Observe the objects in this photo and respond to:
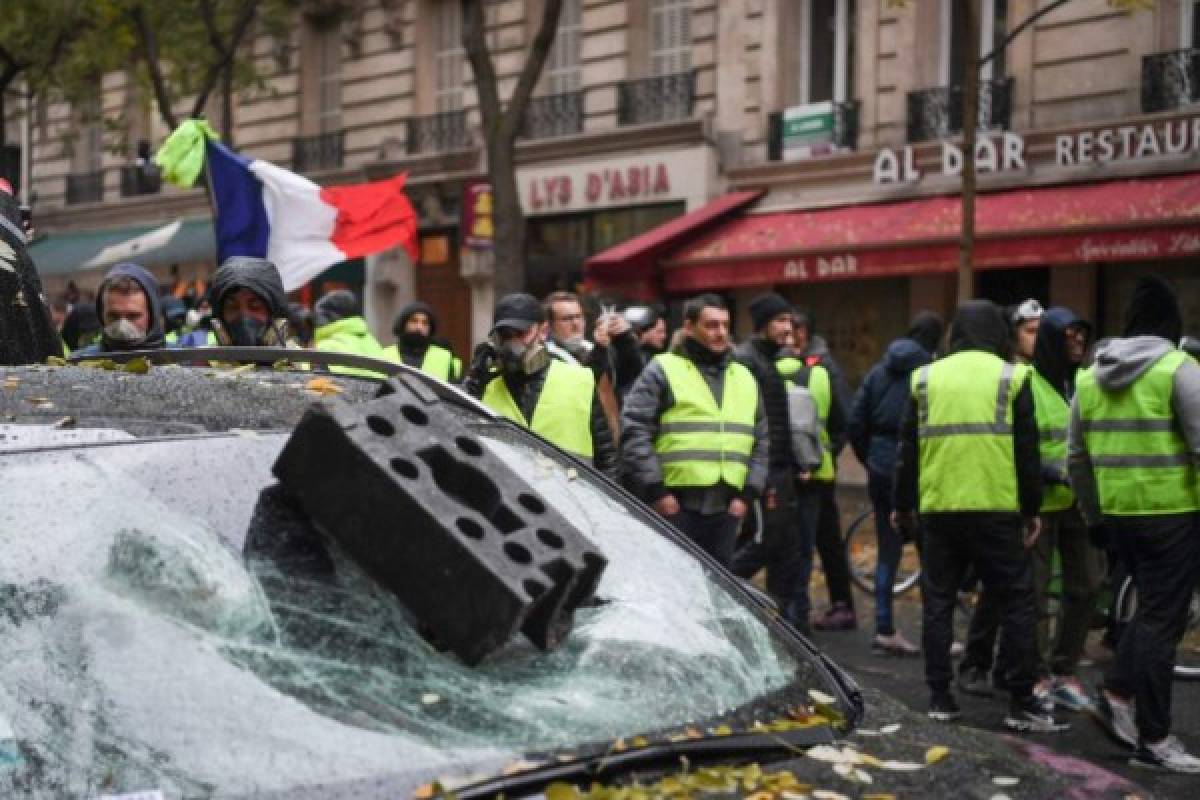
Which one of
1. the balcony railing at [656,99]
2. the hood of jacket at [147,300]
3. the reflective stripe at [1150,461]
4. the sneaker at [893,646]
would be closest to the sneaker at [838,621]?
the sneaker at [893,646]

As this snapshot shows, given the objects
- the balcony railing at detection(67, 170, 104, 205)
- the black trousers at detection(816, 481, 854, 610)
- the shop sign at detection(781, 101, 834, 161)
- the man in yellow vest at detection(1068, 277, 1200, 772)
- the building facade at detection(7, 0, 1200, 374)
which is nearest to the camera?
the man in yellow vest at detection(1068, 277, 1200, 772)

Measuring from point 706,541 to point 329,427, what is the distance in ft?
16.3

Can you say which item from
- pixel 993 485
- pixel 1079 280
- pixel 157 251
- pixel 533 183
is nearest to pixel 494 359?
pixel 993 485

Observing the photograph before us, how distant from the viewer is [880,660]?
8.57m

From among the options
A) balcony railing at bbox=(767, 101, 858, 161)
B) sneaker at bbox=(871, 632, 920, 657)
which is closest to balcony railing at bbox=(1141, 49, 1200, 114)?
balcony railing at bbox=(767, 101, 858, 161)

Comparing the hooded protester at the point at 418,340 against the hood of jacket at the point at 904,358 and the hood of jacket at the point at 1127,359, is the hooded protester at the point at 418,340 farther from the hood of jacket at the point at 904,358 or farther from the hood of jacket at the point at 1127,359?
the hood of jacket at the point at 1127,359

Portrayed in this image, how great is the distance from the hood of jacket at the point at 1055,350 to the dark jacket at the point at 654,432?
142 cm

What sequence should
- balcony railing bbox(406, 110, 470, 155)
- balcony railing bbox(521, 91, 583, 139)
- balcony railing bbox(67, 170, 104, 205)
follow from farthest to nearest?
balcony railing bbox(67, 170, 104, 205), balcony railing bbox(406, 110, 470, 155), balcony railing bbox(521, 91, 583, 139)

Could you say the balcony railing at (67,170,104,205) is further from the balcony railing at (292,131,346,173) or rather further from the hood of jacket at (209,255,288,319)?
the hood of jacket at (209,255,288,319)

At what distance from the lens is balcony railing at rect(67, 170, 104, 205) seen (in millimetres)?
32281

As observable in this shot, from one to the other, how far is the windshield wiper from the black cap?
409cm

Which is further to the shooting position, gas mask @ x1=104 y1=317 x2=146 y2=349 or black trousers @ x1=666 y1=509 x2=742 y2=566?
black trousers @ x1=666 y1=509 x2=742 y2=566

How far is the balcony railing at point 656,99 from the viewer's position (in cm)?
2109

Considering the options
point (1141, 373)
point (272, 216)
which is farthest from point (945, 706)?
point (272, 216)
